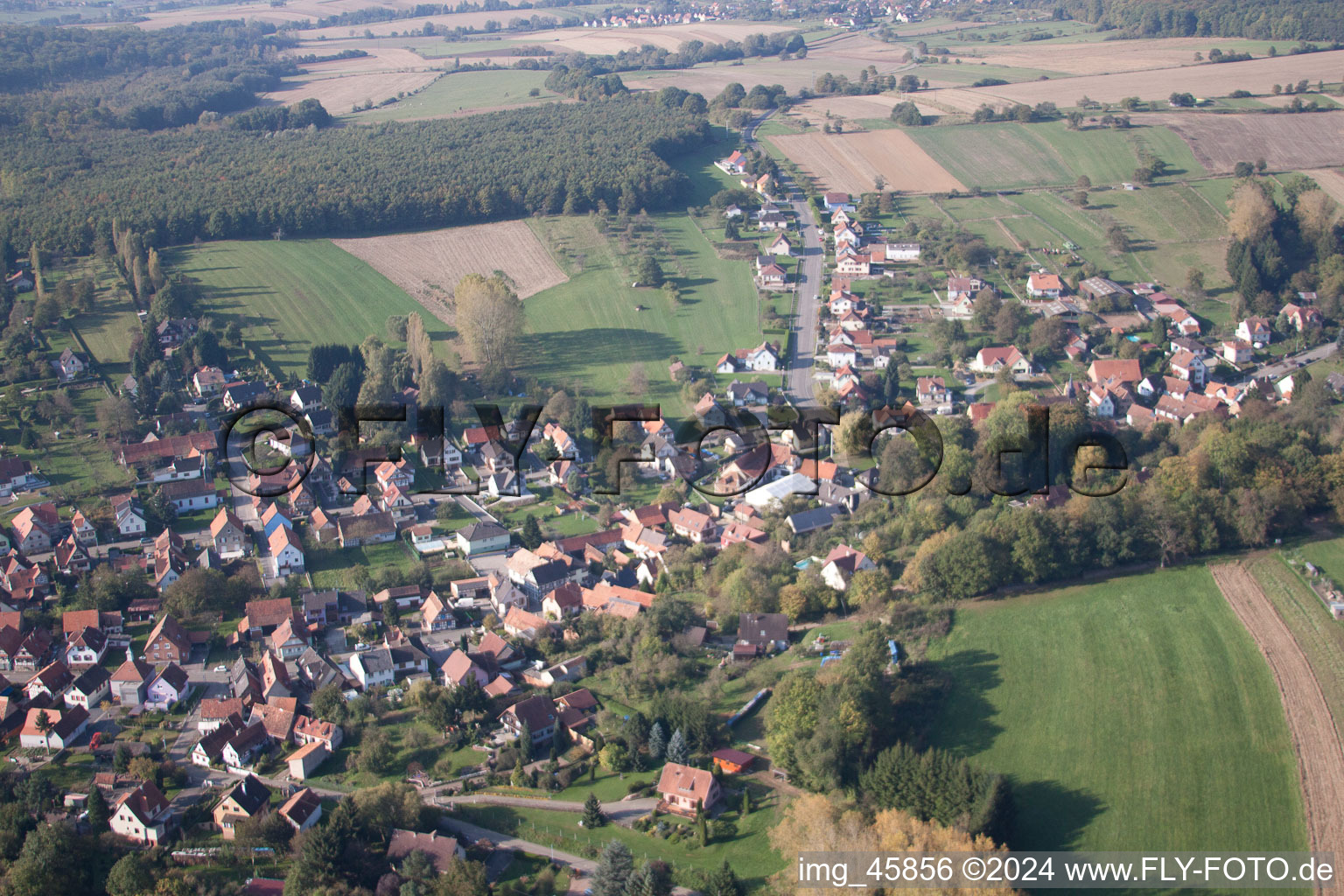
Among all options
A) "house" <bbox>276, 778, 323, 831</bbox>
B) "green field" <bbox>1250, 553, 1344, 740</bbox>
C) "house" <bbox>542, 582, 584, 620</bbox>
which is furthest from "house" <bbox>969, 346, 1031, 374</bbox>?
"house" <bbox>276, 778, 323, 831</bbox>

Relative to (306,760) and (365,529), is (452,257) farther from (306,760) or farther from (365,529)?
(306,760)

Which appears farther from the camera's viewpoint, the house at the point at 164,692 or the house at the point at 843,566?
the house at the point at 843,566

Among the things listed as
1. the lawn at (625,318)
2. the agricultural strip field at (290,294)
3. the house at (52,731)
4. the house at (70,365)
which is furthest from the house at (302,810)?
the house at (70,365)

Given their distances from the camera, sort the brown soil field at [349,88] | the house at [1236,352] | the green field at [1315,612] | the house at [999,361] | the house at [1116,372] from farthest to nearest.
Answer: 1. the brown soil field at [349,88]
2. the house at [1236,352]
3. the house at [999,361]
4. the house at [1116,372]
5. the green field at [1315,612]

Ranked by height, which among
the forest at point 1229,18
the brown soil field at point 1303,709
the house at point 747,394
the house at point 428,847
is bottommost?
the house at point 428,847

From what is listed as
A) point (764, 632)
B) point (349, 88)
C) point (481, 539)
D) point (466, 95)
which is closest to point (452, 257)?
point (481, 539)

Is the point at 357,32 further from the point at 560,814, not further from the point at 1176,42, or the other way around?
the point at 560,814

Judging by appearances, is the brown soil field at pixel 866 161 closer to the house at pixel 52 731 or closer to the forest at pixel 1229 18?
the forest at pixel 1229 18
